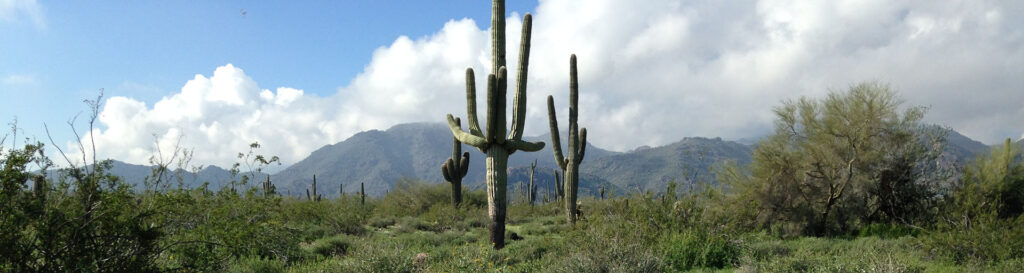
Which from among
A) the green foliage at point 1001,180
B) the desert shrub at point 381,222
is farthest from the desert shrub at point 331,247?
the green foliage at point 1001,180

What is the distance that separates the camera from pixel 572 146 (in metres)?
18.9

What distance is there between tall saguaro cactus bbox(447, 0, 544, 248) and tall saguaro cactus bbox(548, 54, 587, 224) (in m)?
3.98

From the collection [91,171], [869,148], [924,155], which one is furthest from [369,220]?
[924,155]

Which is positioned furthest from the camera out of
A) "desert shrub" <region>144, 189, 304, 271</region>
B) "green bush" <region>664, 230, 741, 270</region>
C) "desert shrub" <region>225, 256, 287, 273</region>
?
"green bush" <region>664, 230, 741, 270</region>

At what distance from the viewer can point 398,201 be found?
1179 inches

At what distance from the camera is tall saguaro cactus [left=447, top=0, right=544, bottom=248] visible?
13.7 metres

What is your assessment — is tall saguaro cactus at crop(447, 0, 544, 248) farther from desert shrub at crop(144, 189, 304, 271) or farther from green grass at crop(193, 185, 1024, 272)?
desert shrub at crop(144, 189, 304, 271)

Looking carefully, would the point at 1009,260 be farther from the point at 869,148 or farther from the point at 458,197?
the point at 458,197

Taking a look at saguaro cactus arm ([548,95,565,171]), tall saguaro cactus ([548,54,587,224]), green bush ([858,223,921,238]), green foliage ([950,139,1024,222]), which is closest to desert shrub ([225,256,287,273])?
tall saguaro cactus ([548,54,587,224])

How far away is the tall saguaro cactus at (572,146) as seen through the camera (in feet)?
61.3

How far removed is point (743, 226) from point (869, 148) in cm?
460

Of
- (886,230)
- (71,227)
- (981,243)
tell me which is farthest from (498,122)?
(886,230)

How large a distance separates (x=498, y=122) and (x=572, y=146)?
574 centimetres

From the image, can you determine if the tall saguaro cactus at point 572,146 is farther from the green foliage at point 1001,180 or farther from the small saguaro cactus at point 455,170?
the green foliage at point 1001,180
